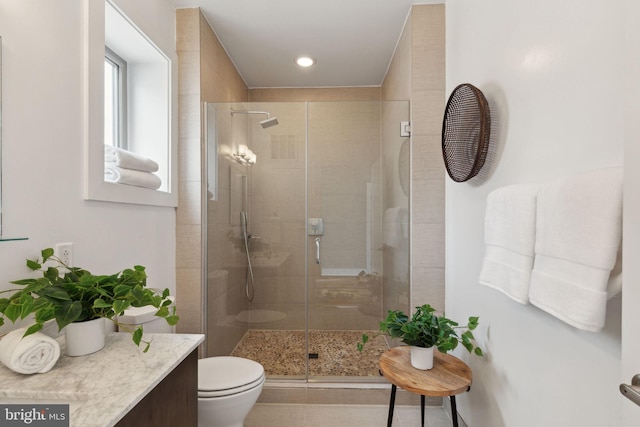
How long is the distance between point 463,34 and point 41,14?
6.09 feet

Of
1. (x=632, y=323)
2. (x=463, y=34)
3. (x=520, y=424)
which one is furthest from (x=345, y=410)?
(x=463, y=34)

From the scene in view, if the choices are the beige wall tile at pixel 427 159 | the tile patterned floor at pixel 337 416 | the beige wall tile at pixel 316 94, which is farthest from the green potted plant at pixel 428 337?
the beige wall tile at pixel 316 94

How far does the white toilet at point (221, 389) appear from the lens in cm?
142

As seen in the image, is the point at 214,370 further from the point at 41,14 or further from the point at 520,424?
the point at 41,14

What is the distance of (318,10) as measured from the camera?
6.75 feet

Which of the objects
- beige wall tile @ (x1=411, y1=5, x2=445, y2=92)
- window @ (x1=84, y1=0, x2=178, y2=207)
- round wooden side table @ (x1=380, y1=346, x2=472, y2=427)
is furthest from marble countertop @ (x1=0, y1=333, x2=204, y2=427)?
beige wall tile @ (x1=411, y1=5, x2=445, y2=92)

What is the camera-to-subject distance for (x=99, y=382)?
0.85 meters

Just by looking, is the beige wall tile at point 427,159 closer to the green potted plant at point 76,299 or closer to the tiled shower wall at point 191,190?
the tiled shower wall at point 191,190

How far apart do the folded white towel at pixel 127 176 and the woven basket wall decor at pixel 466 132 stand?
158cm

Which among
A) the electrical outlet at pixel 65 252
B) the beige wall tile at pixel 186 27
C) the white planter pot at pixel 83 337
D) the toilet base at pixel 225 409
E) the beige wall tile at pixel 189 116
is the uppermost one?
the beige wall tile at pixel 186 27

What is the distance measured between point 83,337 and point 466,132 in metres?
1.72

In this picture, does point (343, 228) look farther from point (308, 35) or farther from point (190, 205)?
point (308, 35)

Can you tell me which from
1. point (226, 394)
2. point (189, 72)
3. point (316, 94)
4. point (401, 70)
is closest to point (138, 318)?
A: point (226, 394)

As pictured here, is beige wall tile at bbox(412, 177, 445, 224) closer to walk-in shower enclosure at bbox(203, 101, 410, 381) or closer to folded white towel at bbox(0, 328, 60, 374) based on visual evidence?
walk-in shower enclosure at bbox(203, 101, 410, 381)
